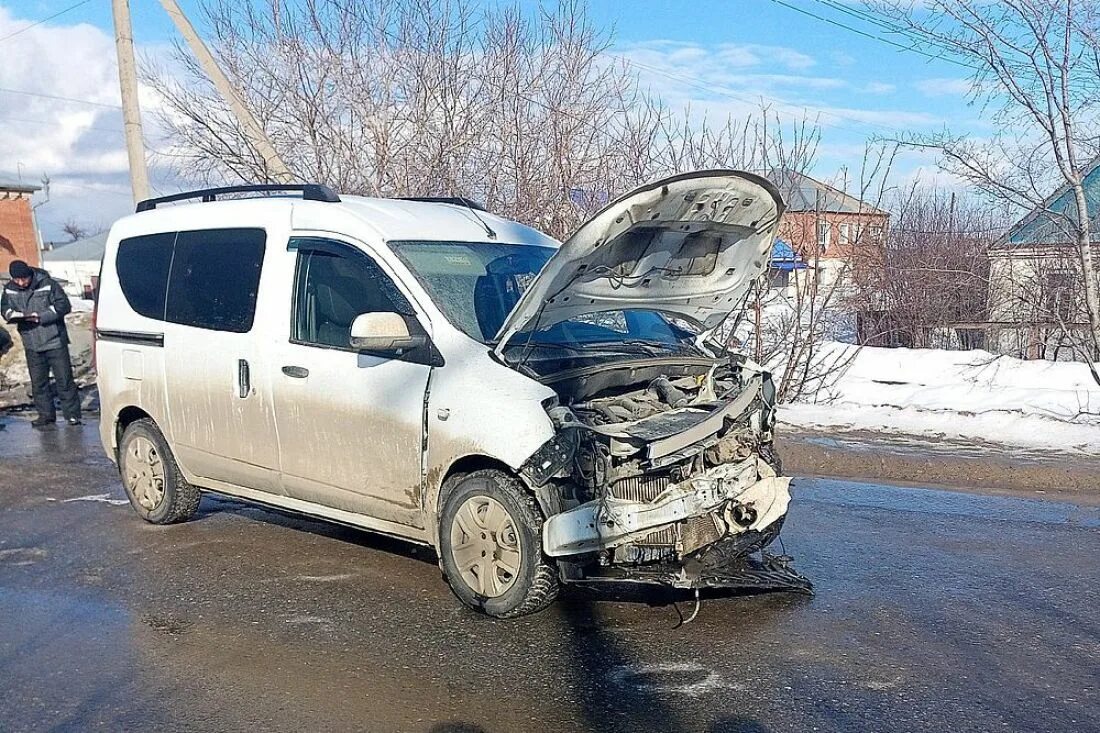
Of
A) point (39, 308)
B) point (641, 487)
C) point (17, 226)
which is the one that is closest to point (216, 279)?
point (641, 487)

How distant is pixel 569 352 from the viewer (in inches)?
201

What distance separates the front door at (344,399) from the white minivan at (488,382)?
0.04 ft

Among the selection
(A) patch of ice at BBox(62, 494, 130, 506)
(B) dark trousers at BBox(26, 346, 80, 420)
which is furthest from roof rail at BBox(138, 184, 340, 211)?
(B) dark trousers at BBox(26, 346, 80, 420)

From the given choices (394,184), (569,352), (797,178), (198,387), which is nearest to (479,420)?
(569,352)

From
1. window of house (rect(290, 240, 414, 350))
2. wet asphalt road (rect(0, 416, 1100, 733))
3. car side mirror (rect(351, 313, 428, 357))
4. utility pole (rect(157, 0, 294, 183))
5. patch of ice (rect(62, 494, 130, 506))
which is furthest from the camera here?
utility pole (rect(157, 0, 294, 183))

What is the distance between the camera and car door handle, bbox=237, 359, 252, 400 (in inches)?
226

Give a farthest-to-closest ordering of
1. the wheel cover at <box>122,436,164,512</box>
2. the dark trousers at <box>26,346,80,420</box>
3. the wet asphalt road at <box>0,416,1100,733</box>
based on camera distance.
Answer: the dark trousers at <box>26,346,80,420</box> → the wheel cover at <box>122,436,164,512</box> → the wet asphalt road at <box>0,416,1100,733</box>

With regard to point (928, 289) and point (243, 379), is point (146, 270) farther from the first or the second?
point (928, 289)

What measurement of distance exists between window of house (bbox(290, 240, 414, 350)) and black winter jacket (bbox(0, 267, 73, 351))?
6.89 metres

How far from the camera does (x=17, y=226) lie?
158ft

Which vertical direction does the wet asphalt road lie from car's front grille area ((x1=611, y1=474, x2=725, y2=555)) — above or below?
below

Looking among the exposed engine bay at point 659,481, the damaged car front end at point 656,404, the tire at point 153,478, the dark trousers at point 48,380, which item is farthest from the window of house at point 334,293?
the dark trousers at point 48,380

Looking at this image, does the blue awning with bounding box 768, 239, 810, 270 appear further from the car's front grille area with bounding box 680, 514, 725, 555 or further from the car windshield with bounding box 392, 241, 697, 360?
the car's front grille area with bounding box 680, 514, 725, 555

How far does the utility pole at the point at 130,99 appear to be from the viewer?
42.1ft
